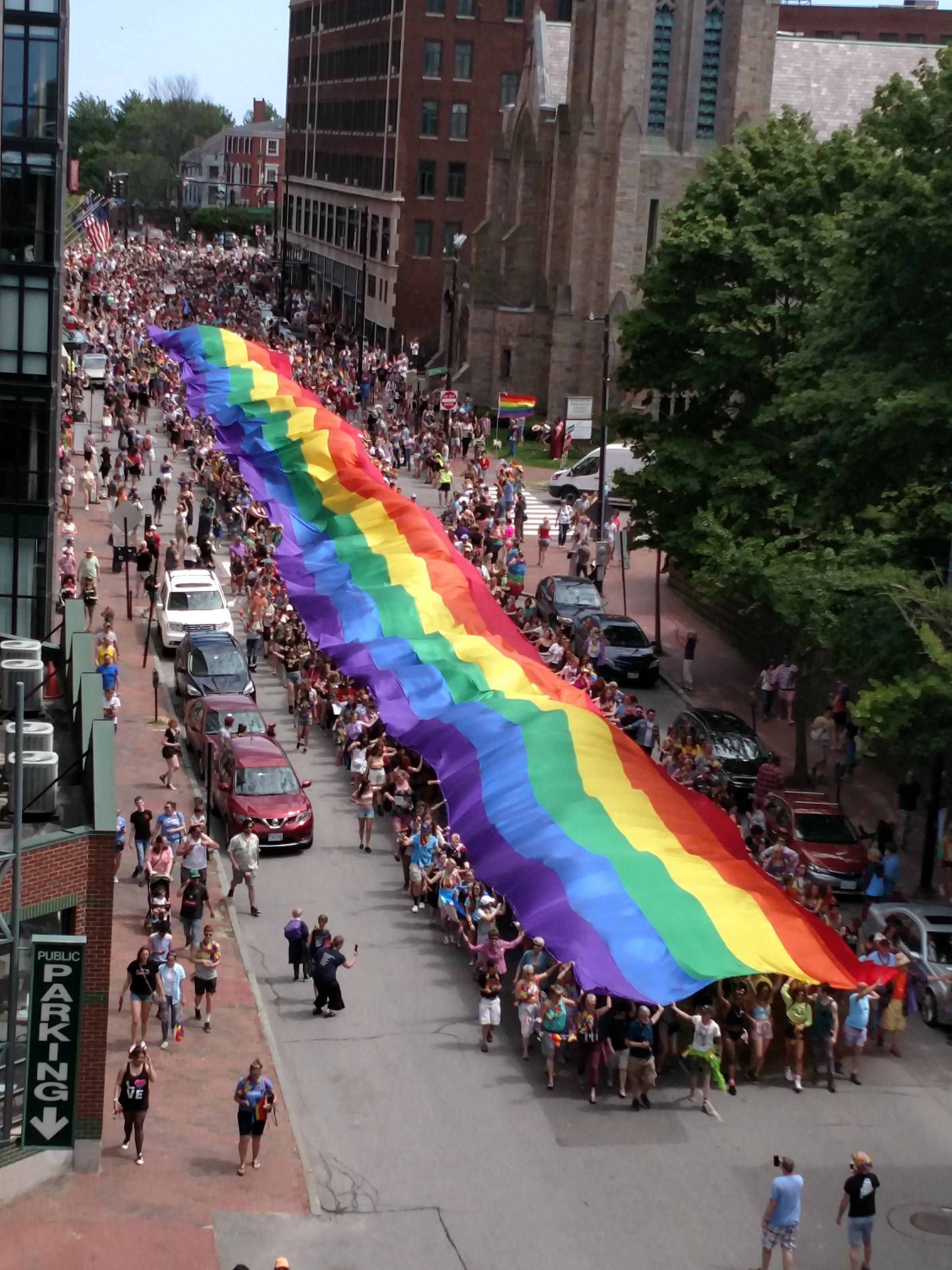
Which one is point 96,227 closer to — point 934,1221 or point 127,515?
point 127,515

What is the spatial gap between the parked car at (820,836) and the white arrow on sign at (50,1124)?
1369 cm

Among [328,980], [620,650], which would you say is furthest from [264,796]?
[620,650]

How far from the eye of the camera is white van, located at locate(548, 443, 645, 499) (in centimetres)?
5741

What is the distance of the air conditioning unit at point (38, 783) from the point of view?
58.3 feet

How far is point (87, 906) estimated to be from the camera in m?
17.8

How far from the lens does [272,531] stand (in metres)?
43.1

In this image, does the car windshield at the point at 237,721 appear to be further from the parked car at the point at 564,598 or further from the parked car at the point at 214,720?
the parked car at the point at 564,598

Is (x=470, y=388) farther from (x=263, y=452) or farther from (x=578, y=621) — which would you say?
(x=578, y=621)

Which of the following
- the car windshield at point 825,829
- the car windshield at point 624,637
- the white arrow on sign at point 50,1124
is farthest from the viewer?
the car windshield at point 624,637

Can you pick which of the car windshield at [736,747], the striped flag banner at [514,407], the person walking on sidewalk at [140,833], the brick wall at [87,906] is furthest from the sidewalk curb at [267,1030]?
the striped flag banner at [514,407]

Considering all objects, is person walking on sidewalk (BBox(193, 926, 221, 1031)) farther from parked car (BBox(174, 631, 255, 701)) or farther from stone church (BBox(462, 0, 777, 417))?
stone church (BBox(462, 0, 777, 417))

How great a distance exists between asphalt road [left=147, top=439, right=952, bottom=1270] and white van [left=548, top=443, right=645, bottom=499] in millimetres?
34352

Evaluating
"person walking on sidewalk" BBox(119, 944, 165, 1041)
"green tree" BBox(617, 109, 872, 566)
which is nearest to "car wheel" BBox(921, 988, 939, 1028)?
"person walking on sidewalk" BBox(119, 944, 165, 1041)

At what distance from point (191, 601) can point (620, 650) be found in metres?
9.34
